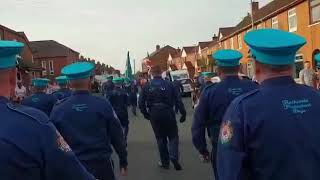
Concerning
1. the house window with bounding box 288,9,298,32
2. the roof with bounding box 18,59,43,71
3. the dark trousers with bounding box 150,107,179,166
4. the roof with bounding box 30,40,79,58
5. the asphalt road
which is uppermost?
the roof with bounding box 30,40,79,58

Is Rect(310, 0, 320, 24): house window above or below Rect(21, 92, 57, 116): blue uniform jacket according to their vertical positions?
above

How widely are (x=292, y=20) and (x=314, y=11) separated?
14.1 ft

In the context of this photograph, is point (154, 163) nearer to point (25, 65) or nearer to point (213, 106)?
point (25, 65)

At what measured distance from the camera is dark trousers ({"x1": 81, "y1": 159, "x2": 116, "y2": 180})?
19.0 feet

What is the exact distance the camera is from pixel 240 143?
3199mm

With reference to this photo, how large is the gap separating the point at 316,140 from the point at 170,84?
770cm

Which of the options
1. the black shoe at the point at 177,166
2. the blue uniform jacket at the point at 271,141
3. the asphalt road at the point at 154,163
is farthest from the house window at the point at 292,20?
the blue uniform jacket at the point at 271,141

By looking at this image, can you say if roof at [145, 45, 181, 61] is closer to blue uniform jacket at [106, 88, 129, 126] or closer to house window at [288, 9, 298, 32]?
house window at [288, 9, 298, 32]

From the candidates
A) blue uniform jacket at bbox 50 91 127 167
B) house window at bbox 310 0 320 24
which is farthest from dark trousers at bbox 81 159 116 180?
house window at bbox 310 0 320 24

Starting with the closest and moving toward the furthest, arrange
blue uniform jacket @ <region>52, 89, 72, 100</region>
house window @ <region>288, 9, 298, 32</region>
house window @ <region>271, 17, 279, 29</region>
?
blue uniform jacket @ <region>52, 89, 72, 100</region> < house window @ <region>288, 9, 298, 32</region> < house window @ <region>271, 17, 279, 29</region>

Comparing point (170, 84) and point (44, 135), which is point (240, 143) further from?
point (170, 84)

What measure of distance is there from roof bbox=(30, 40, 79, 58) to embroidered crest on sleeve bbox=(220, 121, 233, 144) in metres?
87.7

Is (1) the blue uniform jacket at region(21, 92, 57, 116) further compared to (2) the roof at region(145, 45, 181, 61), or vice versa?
(2) the roof at region(145, 45, 181, 61)

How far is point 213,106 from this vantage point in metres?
6.63
